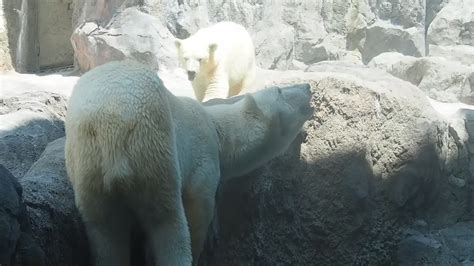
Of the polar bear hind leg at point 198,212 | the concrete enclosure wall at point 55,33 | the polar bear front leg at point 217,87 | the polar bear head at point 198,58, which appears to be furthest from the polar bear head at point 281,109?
the concrete enclosure wall at point 55,33

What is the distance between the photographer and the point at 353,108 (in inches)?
187

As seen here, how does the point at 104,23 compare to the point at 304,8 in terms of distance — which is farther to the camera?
the point at 304,8

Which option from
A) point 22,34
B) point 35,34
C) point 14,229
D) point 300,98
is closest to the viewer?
point 14,229

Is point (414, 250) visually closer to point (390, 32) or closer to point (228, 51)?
point (228, 51)

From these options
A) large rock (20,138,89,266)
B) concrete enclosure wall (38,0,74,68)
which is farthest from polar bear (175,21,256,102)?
concrete enclosure wall (38,0,74,68)

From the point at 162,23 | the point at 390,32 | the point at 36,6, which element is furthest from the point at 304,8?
the point at 36,6

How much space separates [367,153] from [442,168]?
78 cm

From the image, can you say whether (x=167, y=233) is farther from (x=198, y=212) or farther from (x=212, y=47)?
(x=212, y=47)

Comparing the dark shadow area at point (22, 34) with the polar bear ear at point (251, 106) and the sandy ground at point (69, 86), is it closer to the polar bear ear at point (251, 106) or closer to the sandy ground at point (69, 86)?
the sandy ground at point (69, 86)

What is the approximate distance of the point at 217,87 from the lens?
5.75m

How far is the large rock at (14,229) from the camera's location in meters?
2.13

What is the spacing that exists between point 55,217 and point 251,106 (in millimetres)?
1398

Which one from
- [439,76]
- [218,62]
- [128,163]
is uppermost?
[128,163]

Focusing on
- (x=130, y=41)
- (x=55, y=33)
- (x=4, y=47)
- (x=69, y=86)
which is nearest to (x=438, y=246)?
(x=69, y=86)
